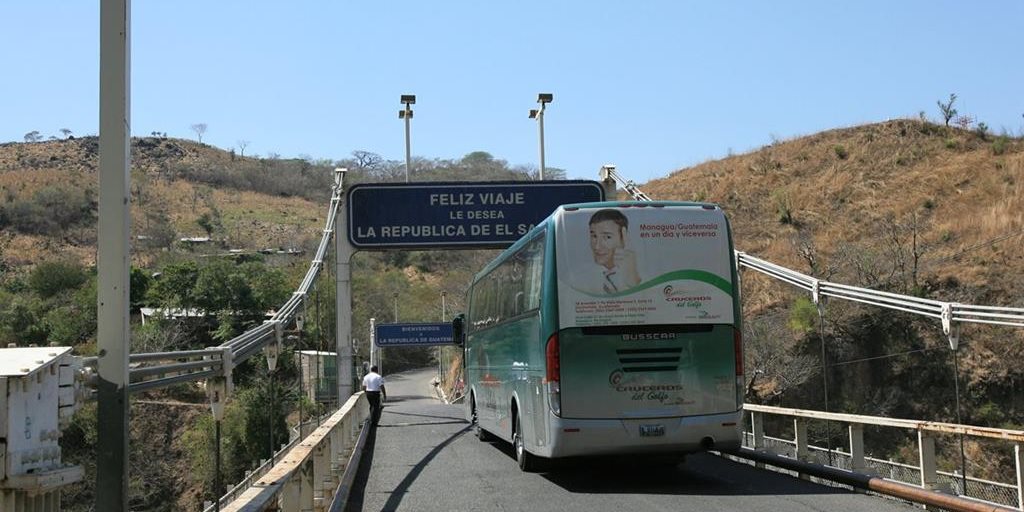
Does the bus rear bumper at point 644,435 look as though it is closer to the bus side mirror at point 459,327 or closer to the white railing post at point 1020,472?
the white railing post at point 1020,472

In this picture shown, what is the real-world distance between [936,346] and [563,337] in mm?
27056

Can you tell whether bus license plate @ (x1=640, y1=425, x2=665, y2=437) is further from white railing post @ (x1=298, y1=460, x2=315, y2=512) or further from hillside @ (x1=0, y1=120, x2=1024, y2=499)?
hillside @ (x1=0, y1=120, x2=1024, y2=499)

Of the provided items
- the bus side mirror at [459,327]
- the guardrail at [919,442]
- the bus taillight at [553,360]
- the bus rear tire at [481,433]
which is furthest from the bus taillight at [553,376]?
the bus side mirror at [459,327]

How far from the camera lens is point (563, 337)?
11703 mm

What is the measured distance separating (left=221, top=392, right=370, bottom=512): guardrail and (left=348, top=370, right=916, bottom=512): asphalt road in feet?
1.06

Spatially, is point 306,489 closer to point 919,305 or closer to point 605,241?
point 605,241

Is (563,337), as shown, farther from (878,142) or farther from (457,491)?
(878,142)

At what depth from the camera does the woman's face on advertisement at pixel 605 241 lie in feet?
39.2

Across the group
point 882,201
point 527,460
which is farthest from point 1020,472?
point 882,201

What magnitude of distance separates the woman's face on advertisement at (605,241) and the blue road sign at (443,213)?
43.7 feet

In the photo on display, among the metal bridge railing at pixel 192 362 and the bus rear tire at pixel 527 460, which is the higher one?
the metal bridge railing at pixel 192 362

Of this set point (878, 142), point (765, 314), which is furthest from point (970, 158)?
point (765, 314)

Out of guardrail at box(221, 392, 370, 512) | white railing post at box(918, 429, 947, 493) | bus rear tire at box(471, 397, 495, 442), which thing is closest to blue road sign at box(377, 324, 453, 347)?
bus rear tire at box(471, 397, 495, 442)

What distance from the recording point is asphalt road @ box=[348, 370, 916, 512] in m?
10.5
